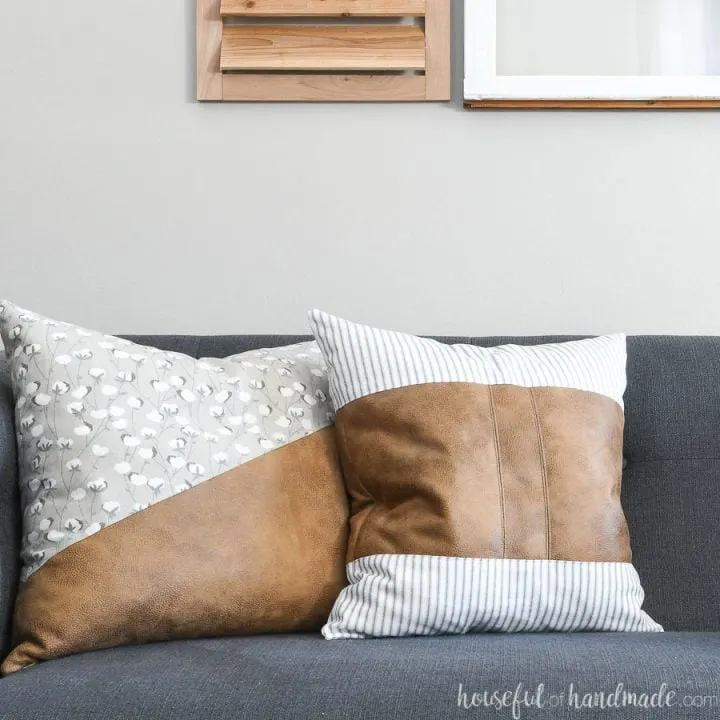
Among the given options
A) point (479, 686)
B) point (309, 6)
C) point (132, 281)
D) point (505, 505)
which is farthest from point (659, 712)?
point (309, 6)

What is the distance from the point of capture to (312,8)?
1.65m

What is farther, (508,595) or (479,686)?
(508,595)

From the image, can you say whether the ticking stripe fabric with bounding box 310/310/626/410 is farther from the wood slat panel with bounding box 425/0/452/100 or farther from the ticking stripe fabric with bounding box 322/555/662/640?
the wood slat panel with bounding box 425/0/452/100

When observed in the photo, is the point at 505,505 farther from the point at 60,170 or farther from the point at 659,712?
the point at 60,170

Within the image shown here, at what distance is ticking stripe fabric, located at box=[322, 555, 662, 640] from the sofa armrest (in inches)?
16.0

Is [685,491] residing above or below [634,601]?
above

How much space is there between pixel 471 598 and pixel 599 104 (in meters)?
1.02

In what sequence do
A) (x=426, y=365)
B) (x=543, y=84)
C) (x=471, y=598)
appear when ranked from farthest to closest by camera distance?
(x=543, y=84) < (x=426, y=365) < (x=471, y=598)

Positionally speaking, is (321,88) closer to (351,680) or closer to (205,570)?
(205,570)

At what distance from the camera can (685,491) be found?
4.34ft

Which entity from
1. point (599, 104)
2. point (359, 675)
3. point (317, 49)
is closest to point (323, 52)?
point (317, 49)

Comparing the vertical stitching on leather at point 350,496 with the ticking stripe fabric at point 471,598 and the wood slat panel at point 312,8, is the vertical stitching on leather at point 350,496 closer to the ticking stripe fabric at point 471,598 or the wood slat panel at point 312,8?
the ticking stripe fabric at point 471,598

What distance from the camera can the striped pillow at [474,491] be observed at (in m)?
1.09

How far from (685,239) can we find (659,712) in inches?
41.4
